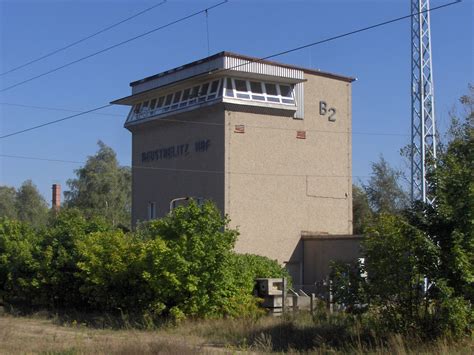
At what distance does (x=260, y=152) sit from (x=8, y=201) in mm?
62855

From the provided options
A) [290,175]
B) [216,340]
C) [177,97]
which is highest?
[177,97]

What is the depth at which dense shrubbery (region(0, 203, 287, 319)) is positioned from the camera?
2114cm

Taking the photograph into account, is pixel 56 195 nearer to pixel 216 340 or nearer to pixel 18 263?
pixel 18 263

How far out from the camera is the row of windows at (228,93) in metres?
39.5

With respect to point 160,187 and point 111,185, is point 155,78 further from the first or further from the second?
point 111,185

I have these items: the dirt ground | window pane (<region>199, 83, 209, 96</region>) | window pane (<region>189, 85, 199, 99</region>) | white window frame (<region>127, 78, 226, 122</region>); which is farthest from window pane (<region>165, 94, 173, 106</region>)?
the dirt ground

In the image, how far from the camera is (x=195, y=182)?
135 ft

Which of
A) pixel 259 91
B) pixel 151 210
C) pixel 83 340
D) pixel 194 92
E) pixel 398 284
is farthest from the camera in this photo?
pixel 151 210

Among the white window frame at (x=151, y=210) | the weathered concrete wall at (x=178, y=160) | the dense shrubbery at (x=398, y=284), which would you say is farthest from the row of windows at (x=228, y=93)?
the dense shrubbery at (x=398, y=284)

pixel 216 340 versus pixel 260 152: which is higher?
pixel 260 152

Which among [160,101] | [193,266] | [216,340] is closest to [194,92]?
[160,101]

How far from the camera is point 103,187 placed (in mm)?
79000

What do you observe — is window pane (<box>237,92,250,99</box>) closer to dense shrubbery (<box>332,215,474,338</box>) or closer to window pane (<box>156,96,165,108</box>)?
window pane (<box>156,96,165,108</box>)

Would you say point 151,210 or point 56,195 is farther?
point 56,195
